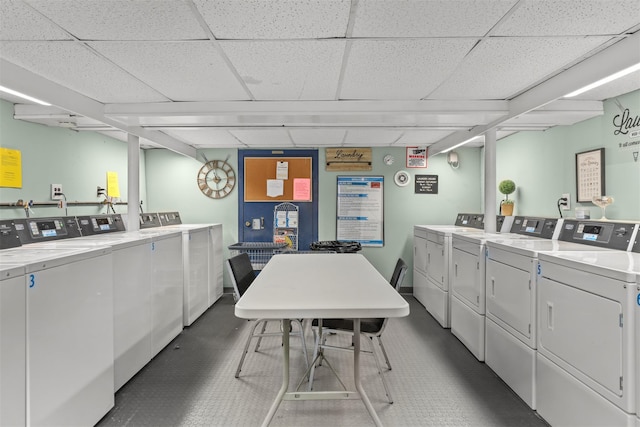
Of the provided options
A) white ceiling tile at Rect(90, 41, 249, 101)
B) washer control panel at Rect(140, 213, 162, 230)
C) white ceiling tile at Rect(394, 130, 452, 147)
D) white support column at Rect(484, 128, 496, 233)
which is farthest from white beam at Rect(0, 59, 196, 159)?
white support column at Rect(484, 128, 496, 233)

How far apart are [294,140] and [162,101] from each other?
1.92 meters

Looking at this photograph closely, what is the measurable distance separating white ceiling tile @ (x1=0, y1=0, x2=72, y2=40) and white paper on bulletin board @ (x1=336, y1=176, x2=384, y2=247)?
381 cm

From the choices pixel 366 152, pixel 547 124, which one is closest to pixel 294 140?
pixel 366 152

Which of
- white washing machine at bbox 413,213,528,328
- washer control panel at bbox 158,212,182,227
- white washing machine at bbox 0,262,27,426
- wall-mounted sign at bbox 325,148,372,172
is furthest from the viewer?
wall-mounted sign at bbox 325,148,372,172

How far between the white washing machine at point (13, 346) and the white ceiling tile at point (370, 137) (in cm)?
327

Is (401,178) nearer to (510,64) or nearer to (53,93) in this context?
(510,64)

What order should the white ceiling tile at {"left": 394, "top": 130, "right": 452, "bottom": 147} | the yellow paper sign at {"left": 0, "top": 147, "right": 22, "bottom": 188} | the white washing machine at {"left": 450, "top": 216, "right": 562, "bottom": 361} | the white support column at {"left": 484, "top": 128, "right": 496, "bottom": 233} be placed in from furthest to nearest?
the white ceiling tile at {"left": 394, "top": 130, "right": 452, "bottom": 147}
the white support column at {"left": 484, "top": 128, "right": 496, "bottom": 233}
the white washing machine at {"left": 450, "top": 216, "right": 562, "bottom": 361}
the yellow paper sign at {"left": 0, "top": 147, "right": 22, "bottom": 188}

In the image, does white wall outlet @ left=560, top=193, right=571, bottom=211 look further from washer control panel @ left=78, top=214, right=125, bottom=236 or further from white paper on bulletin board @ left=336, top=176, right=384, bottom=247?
washer control panel @ left=78, top=214, right=125, bottom=236

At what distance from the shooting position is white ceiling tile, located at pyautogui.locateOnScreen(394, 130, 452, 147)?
3994 mm

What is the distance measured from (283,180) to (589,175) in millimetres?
3750

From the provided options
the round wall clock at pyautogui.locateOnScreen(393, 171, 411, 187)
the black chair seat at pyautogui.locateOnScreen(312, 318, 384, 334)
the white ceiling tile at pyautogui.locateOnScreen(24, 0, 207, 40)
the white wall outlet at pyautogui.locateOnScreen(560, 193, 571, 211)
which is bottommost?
the black chair seat at pyautogui.locateOnScreen(312, 318, 384, 334)

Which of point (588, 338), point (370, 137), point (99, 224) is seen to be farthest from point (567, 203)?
point (99, 224)

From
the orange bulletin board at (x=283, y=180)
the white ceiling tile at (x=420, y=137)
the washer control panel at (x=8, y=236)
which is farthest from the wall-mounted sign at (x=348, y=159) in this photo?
the washer control panel at (x=8, y=236)

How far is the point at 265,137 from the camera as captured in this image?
4301 mm
